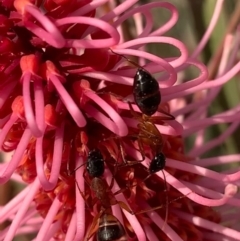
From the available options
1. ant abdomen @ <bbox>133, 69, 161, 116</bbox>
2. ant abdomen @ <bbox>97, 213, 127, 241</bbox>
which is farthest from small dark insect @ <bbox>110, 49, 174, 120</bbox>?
ant abdomen @ <bbox>97, 213, 127, 241</bbox>

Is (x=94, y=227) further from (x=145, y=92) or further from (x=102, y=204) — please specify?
(x=145, y=92)

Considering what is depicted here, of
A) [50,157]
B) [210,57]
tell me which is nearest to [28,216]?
[50,157]

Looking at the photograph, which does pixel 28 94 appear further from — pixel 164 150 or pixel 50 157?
pixel 164 150

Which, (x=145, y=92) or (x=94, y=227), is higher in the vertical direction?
(x=145, y=92)

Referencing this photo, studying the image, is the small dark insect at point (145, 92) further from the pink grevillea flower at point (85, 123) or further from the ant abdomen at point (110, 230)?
the ant abdomen at point (110, 230)

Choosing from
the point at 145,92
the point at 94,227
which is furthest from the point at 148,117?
the point at 94,227
